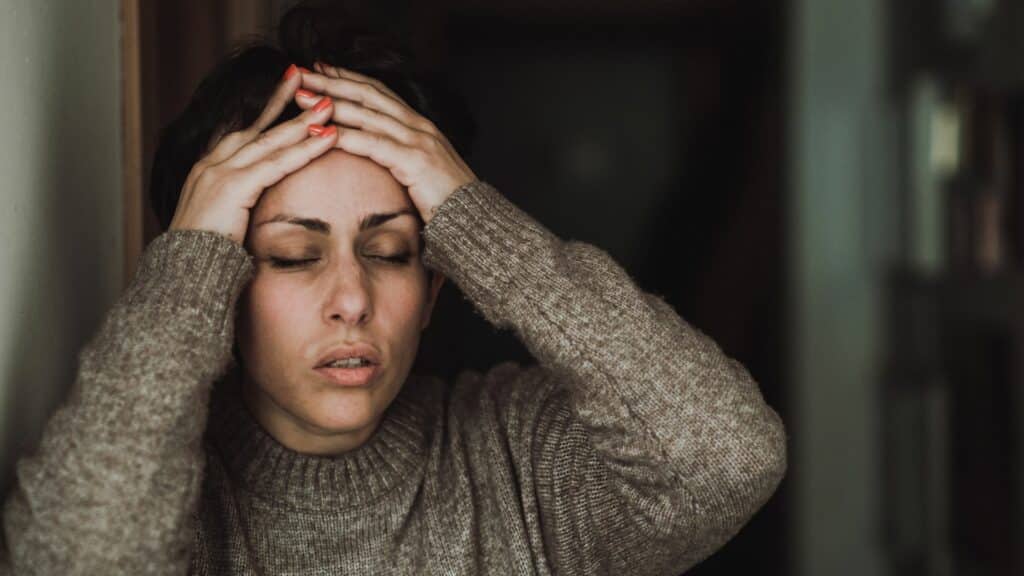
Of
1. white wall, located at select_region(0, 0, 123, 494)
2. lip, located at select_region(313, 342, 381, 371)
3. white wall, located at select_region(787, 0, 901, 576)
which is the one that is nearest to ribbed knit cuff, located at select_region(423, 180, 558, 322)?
lip, located at select_region(313, 342, 381, 371)

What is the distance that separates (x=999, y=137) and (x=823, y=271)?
0.95 meters

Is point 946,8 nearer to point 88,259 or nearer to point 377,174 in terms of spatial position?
point 377,174

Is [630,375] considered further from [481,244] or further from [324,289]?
[324,289]

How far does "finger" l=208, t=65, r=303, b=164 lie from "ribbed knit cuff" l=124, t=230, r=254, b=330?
101 mm

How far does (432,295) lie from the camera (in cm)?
131

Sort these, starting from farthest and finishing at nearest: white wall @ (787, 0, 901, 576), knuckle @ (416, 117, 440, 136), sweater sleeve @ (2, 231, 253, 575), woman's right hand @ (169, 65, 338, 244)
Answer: white wall @ (787, 0, 901, 576), knuckle @ (416, 117, 440, 136), woman's right hand @ (169, 65, 338, 244), sweater sleeve @ (2, 231, 253, 575)

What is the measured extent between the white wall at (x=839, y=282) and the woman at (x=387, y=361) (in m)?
1.84

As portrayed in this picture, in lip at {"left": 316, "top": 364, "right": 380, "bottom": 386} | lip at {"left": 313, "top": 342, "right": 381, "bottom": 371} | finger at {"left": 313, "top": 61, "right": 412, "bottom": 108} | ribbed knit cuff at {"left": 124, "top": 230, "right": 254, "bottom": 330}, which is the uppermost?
finger at {"left": 313, "top": 61, "right": 412, "bottom": 108}

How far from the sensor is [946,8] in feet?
7.97

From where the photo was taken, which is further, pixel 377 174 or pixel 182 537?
pixel 377 174

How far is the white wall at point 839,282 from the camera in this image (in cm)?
289

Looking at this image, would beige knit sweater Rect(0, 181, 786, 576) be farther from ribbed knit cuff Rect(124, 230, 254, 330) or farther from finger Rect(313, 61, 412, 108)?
finger Rect(313, 61, 412, 108)

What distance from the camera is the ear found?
1.27 meters

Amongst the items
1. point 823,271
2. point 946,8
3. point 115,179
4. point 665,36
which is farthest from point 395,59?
point 665,36
